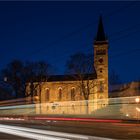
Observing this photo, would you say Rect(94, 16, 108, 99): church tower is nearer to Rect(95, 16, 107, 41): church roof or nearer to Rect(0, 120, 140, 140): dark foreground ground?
Rect(95, 16, 107, 41): church roof

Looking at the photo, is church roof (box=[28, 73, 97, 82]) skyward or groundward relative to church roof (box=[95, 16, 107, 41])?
groundward

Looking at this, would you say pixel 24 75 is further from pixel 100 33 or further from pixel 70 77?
pixel 100 33

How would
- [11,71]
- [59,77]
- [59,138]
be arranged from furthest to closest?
[59,77] → [11,71] → [59,138]

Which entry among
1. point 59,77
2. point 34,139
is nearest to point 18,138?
point 34,139

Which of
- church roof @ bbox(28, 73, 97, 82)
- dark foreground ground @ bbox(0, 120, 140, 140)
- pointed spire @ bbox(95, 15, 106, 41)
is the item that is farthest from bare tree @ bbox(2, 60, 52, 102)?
dark foreground ground @ bbox(0, 120, 140, 140)

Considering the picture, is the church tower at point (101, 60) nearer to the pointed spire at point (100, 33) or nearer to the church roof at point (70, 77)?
the pointed spire at point (100, 33)

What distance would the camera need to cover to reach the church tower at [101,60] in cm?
9269

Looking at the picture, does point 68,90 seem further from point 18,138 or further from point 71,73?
point 18,138

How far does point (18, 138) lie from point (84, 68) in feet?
193

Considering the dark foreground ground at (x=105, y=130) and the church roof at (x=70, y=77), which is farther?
the church roof at (x=70, y=77)

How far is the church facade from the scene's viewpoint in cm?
8450

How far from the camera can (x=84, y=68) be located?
249ft

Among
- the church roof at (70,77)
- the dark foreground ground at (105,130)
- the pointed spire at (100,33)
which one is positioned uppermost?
the pointed spire at (100,33)

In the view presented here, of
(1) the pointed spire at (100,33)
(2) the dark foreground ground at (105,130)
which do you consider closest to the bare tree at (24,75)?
(1) the pointed spire at (100,33)
